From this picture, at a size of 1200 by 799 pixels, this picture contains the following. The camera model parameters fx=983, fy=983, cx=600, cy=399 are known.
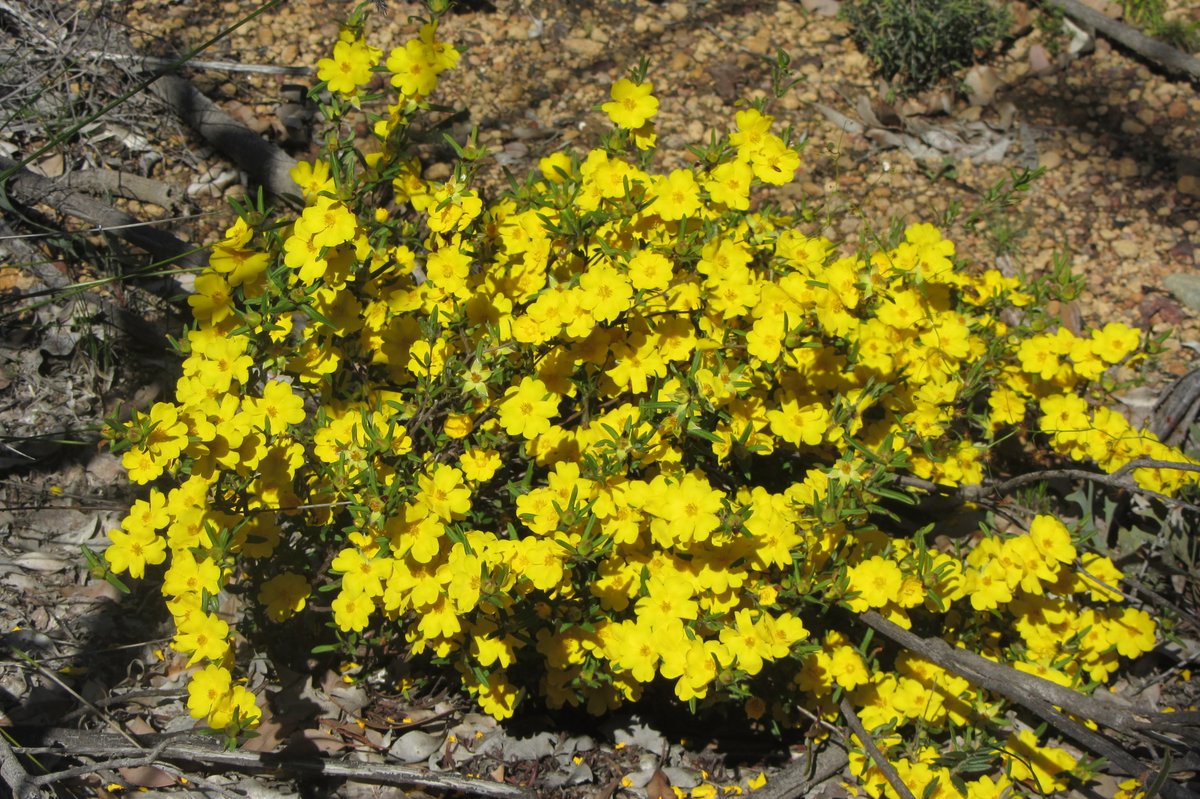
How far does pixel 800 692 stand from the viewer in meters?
3.00

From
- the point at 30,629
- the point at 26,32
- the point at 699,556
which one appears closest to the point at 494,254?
the point at 699,556

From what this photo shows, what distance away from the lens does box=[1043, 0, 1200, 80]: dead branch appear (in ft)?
15.0

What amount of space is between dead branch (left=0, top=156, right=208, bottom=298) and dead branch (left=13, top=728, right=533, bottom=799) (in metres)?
1.59

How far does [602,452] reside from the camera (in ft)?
8.11

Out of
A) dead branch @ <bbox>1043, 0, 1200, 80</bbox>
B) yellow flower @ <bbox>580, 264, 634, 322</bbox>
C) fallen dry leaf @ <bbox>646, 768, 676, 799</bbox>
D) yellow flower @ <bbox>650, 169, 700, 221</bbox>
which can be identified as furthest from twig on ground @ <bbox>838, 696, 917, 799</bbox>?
dead branch @ <bbox>1043, 0, 1200, 80</bbox>

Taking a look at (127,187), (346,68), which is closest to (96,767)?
(346,68)

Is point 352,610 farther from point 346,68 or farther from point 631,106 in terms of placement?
point 631,106

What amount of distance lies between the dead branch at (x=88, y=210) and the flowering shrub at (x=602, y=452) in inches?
40.8

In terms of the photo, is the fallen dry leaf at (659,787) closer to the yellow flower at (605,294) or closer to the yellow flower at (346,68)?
the yellow flower at (605,294)

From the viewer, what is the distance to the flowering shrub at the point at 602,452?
7.94 ft

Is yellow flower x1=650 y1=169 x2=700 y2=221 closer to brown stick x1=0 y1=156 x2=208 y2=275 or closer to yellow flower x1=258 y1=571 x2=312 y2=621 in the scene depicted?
yellow flower x1=258 y1=571 x2=312 y2=621

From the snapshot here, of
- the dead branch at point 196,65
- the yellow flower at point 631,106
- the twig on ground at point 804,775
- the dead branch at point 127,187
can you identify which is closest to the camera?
the yellow flower at point 631,106

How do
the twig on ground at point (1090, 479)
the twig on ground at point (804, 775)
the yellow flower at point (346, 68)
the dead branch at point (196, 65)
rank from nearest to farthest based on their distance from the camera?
1. the yellow flower at point (346, 68)
2. the twig on ground at point (1090, 479)
3. the twig on ground at point (804, 775)
4. the dead branch at point (196, 65)

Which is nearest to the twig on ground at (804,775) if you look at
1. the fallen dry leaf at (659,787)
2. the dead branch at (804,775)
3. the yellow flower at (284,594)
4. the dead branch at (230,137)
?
the dead branch at (804,775)
